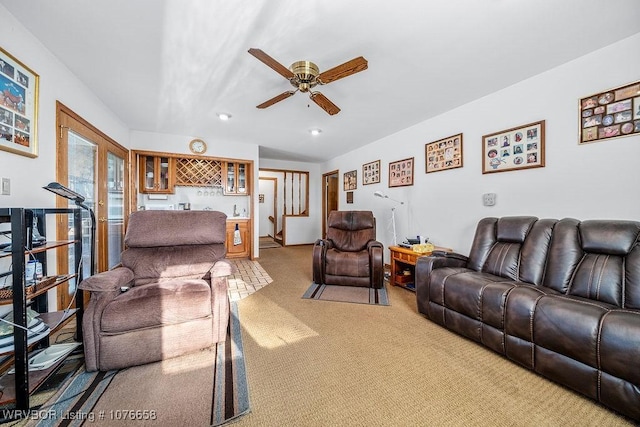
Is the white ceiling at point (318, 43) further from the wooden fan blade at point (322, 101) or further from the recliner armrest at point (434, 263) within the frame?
the recliner armrest at point (434, 263)

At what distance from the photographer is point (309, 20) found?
64.7 inches

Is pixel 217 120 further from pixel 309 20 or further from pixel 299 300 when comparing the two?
pixel 299 300

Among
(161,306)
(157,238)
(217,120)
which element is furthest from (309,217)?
(161,306)

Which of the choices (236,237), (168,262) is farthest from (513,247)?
(236,237)

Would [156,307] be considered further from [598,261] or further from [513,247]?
[598,261]

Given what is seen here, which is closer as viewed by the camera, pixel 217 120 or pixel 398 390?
pixel 398 390

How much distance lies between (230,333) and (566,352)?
228 centimetres

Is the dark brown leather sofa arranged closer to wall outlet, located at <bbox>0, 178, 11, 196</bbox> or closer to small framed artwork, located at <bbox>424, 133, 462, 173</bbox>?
small framed artwork, located at <bbox>424, 133, 462, 173</bbox>

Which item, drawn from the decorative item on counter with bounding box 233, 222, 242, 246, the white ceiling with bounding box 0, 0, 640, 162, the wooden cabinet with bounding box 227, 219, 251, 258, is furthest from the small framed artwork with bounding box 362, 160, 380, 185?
the decorative item on counter with bounding box 233, 222, 242, 246

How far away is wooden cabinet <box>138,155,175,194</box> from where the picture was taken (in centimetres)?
445

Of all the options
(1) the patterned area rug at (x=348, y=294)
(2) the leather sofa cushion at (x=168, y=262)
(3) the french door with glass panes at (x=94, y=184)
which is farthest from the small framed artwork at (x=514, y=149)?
(3) the french door with glass panes at (x=94, y=184)

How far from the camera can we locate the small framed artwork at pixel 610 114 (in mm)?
1846

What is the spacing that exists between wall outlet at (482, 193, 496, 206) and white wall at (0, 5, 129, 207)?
13.6 feet

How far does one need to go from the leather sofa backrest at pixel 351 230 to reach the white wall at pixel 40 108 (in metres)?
3.07
